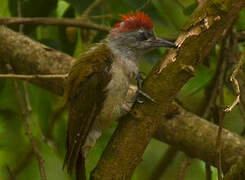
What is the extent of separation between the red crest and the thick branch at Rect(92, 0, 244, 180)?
63 cm

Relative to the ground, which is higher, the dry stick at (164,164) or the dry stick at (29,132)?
the dry stick at (29,132)

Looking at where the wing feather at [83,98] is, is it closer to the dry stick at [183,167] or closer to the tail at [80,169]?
the tail at [80,169]

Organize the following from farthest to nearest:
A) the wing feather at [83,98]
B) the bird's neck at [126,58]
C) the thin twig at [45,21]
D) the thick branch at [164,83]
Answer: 1. the thin twig at [45,21]
2. the bird's neck at [126,58]
3. the wing feather at [83,98]
4. the thick branch at [164,83]

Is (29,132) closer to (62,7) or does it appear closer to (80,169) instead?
(80,169)

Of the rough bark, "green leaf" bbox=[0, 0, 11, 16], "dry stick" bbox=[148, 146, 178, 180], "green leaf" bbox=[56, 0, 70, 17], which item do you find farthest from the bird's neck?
"dry stick" bbox=[148, 146, 178, 180]

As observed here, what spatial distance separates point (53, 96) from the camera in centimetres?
418

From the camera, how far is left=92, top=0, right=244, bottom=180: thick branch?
8.52 ft

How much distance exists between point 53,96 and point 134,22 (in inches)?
44.2

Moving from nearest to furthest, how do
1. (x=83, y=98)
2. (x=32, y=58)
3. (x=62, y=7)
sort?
(x=83, y=98), (x=32, y=58), (x=62, y=7)

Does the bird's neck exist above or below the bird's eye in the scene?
below

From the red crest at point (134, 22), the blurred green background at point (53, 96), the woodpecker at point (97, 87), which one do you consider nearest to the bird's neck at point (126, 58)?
the woodpecker at point (97, 87)

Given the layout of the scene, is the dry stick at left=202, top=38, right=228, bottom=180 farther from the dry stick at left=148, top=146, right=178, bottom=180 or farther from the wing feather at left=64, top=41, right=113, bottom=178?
the wing feather at left=64, top=41, right=113, bottom=178

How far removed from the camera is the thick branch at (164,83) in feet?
8.52

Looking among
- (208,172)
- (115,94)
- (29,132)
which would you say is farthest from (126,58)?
(208,172)
